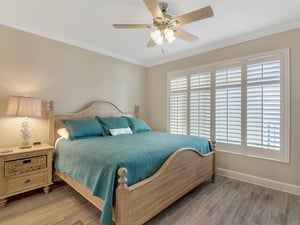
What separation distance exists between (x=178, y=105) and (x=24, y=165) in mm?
3099

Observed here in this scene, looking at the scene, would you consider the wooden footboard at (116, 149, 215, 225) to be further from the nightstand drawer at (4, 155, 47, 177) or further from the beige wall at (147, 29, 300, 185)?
the nightstand drawer at (4, 155, 47, 177)

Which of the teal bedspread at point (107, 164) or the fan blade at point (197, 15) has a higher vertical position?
the fan blade at point (197, 15)

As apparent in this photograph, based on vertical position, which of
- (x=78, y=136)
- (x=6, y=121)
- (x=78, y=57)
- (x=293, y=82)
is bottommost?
(x=78, y=136)

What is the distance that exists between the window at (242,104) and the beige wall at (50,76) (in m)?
1.70

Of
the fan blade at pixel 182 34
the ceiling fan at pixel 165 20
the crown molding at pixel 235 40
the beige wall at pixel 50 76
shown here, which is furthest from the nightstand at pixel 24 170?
the crown molding at pixel 235 40

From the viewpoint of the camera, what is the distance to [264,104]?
276 centimetres

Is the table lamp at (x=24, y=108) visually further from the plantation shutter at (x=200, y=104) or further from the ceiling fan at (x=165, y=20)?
the plantation shutter at (x=200, y=104)

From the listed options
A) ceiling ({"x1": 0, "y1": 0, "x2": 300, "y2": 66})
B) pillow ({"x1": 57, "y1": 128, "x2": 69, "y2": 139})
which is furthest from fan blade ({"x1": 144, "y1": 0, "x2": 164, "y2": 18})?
pillow ({"x1": 57, "y1": 128, "x2": 69, "y2": 139})

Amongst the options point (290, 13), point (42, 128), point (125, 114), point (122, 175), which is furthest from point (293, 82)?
point (42, 128)

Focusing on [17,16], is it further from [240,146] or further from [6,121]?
[240,146]

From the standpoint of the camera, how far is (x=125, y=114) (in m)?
4.07

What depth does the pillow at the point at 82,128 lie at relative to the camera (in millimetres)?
2674

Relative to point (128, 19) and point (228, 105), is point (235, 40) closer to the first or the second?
point (228, 105)

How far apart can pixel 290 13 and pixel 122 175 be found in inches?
119
